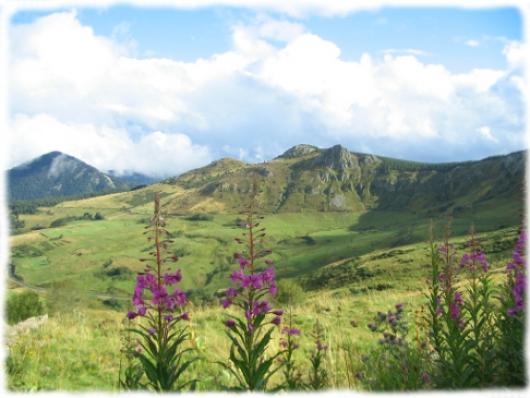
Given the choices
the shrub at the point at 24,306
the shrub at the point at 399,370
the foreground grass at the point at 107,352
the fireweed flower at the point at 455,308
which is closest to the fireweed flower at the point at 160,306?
the foreground grass at the point at 107,352

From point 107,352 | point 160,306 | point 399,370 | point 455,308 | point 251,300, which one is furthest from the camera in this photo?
point 107,352

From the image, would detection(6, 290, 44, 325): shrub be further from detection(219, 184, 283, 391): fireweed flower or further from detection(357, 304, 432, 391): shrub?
detection(219, 184, 283, 391): fireweed flower

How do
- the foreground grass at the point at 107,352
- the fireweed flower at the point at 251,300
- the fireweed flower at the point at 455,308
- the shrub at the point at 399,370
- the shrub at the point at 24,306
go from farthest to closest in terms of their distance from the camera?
the shrub at the point at 24,306, the foreground grass at the point at 107,352, the fireweed flower at the point at 455,308, the shrub at the point at 399,370, the fireweed flower at the point at 251,300

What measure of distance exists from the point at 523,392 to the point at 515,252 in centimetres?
368

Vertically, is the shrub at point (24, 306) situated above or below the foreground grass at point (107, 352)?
below

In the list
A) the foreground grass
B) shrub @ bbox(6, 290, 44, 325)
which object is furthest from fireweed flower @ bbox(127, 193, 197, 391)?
shrub @ bbox(6, 290, 44, 325)

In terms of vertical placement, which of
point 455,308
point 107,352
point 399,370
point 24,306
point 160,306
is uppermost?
point 160,306

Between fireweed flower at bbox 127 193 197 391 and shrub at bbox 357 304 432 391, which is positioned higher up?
fireweed flower at bbox 127 193 197 391

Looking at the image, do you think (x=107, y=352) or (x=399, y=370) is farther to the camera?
(x=107, y=352)

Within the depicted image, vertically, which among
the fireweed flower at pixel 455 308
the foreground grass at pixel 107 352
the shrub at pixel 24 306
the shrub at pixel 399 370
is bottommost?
the shrub at pixel 24 306

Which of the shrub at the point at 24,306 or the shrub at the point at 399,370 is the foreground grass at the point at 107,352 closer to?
the shrub at the point at 399,370

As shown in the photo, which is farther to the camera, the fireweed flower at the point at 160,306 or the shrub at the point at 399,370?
the shrub at the point at 399,370

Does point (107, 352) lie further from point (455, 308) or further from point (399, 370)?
point (455, 308)

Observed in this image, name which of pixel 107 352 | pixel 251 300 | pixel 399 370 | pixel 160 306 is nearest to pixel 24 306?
pixel 107 352
